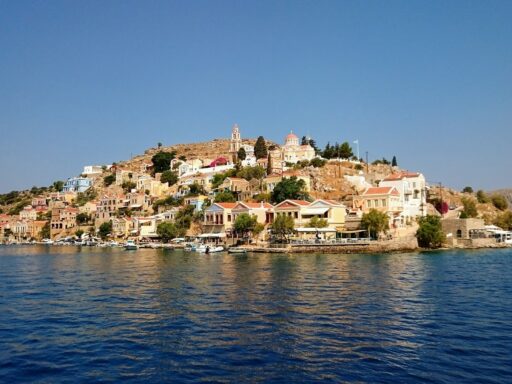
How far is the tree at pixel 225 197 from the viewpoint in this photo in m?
79.0

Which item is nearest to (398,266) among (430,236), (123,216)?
(430,236)

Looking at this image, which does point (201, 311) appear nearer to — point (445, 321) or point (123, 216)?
point (445, 321)

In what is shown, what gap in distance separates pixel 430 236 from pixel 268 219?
22.8 meters

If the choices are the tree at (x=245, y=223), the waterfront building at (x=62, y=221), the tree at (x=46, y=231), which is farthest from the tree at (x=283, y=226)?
the tree at (x=46, y=231)

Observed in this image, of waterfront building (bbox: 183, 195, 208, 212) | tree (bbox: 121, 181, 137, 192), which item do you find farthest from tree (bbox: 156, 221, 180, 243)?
tree (bbox: 121, 181, 137, 192)

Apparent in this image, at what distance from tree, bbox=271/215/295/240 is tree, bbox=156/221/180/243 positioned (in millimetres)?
21733

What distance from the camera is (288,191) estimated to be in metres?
71.6

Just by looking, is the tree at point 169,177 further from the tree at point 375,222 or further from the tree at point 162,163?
the tree at point 375,222

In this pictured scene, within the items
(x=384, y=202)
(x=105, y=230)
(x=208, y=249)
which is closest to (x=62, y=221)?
(x=105, y=230)

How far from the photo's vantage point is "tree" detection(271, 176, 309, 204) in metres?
71.8

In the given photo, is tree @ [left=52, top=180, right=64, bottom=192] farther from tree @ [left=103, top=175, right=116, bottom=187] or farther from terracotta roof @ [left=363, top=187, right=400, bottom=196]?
terracotta roof @ [left=363, top=187, right=400, bottom=196]

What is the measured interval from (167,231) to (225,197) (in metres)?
11.1

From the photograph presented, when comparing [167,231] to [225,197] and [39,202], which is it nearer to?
[225,197]

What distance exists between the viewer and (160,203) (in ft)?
307
